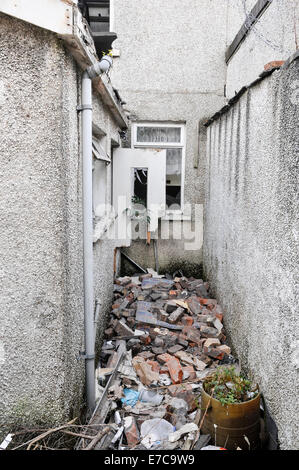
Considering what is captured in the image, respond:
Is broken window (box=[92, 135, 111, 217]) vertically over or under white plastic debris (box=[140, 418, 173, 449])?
over

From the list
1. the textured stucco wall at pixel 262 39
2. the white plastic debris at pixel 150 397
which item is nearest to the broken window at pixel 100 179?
the textured stucco wall at pixel 262 39

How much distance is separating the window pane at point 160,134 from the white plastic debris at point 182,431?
18.6ft

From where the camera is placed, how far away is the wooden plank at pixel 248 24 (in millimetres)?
4752

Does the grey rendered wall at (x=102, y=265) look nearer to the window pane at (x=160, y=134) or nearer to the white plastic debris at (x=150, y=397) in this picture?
the white plastic debris at (x=150, y=397)

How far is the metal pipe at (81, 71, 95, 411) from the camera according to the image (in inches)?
124

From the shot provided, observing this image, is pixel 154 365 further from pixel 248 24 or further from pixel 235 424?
pixel 248 24

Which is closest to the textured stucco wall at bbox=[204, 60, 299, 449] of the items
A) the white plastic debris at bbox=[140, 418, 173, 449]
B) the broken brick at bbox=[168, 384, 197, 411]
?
the broken brick at bbox=[168, 384, 197, 411]

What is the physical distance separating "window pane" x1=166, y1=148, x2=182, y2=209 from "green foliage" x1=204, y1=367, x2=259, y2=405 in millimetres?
4934

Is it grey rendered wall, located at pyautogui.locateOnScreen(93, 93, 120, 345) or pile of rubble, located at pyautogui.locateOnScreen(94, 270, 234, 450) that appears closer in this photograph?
pile of rubble, located at pyautogui.locateOnScreen(94, 270, 234, 450)

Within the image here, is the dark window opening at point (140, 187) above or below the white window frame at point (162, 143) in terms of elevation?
below

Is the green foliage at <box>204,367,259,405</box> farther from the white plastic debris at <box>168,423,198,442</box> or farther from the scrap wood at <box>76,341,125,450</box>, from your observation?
the scrap wood at <box>76,341,125,450</box>
